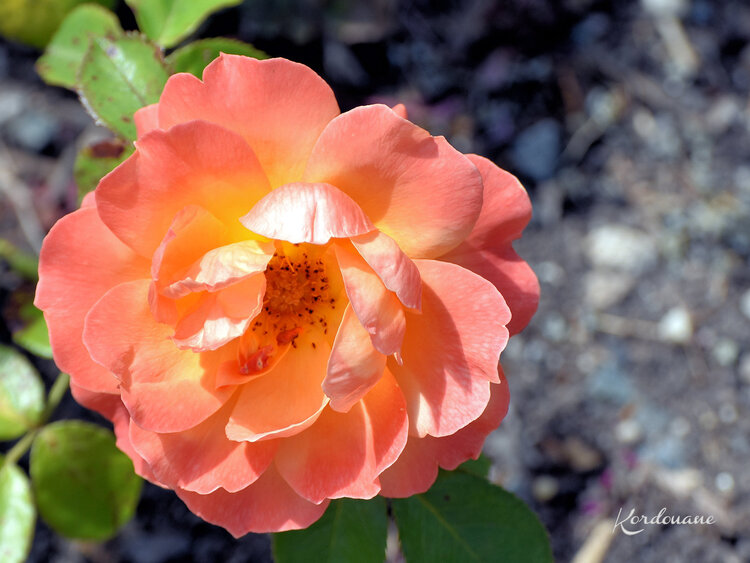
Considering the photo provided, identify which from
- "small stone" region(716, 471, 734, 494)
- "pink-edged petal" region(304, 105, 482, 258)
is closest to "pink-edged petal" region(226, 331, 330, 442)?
"pink-edged petal" region(304, 105, 482, 258)

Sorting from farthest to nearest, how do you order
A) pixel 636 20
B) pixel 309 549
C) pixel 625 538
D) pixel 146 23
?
pixel 636 20
pixel 625 538
pixel 146 23
pixel 309 549

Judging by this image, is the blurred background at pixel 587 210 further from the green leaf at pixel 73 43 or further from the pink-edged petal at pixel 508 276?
the pink-edged petal at pixel 508 276

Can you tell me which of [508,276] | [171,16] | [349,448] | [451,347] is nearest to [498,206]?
[508,276]

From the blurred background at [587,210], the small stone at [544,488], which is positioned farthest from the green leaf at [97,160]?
the small stone at [544,488]

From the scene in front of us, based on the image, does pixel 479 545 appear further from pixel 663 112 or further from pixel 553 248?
pixel 663 112

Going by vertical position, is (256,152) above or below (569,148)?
above

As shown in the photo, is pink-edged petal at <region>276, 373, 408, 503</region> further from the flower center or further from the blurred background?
the blurred background

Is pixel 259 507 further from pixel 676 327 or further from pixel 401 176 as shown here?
pixel 676 327

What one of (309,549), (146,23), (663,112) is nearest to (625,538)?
(309,549)
